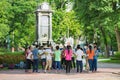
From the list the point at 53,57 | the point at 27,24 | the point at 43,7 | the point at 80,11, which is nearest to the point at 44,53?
the point at 53,57

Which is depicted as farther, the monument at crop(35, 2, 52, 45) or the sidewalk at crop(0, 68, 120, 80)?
the monument at crop(35, 2, 52, 45)

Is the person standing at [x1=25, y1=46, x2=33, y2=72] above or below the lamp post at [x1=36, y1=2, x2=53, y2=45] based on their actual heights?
below

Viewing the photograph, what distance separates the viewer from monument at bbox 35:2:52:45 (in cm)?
3944

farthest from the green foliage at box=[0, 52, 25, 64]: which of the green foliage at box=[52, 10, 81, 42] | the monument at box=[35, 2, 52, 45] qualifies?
the green foliage at box=[52, 10, 81, 42]

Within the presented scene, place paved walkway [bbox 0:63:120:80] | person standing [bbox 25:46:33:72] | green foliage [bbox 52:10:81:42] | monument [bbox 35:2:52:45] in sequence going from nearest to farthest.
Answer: paved walkway [bbox 0:63:120:80] < person standing [bbox 25:46:33:72] < monument [bbox 35:2:52:45] < green foliage [bbox 52:10:81:42]

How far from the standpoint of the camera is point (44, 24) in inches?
1574

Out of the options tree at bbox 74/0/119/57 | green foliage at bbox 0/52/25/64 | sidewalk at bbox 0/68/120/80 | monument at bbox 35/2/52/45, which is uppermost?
tree at bbox 74/0/119/57

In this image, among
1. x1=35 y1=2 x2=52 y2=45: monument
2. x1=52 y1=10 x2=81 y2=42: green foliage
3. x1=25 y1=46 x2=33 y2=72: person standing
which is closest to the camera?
x1=25 y1=46 x2=33 y2=72: person standing

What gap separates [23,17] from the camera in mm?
61344

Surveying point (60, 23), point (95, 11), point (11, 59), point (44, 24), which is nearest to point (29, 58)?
point (11, 59)

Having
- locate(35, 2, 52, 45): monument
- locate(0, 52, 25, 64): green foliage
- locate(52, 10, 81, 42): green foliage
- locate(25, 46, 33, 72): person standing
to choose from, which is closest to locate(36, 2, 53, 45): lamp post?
locate(35, 2, 52, 45): monument

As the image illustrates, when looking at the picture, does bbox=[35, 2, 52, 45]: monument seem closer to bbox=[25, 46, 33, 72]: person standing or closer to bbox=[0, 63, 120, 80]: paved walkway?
bbox=[25, 46, 33, 72]: person standing

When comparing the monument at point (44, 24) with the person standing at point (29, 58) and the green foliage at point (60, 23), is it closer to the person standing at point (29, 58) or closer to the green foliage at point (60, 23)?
the person standing at point (29, 58)

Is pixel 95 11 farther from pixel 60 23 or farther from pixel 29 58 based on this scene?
pixel 60 23
